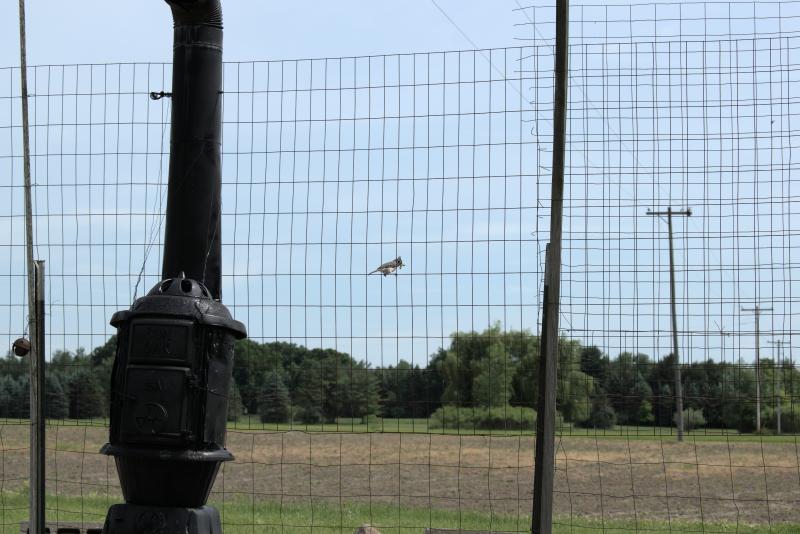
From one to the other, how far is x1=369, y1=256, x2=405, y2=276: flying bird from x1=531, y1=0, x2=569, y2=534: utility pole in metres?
0.99

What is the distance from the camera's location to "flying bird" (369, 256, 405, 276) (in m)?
6.63

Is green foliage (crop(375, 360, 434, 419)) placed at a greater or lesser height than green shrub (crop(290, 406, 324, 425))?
greater

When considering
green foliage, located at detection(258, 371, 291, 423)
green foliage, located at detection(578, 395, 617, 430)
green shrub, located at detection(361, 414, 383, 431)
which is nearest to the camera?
green foliage, located at detection(578, 395, 617, 430)

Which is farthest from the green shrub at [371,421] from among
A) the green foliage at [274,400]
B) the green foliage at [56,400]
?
the green foliage at [56,400]

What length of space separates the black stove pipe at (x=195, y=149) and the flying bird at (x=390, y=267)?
1.04m

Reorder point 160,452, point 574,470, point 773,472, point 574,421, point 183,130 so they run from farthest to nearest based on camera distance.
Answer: point 773,472 < point 574,470 < point 574,421 < point 183,130 < point 160,452

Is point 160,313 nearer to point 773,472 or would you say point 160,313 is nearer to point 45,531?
point 45,531

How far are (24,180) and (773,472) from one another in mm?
13274

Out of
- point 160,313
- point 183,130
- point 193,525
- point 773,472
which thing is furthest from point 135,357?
point 773,472

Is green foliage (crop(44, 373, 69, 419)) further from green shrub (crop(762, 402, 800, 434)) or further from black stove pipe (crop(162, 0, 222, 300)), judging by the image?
green shrub (crop(762, 402, 800, 434))

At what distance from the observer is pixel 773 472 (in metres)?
16.5

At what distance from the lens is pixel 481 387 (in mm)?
7188

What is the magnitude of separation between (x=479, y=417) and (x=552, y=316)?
57.0 inches

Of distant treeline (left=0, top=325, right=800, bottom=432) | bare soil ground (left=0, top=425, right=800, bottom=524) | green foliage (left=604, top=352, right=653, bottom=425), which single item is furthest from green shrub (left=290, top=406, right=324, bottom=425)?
bare soil ground (left=0, top=425, right=800, bottom=524)
